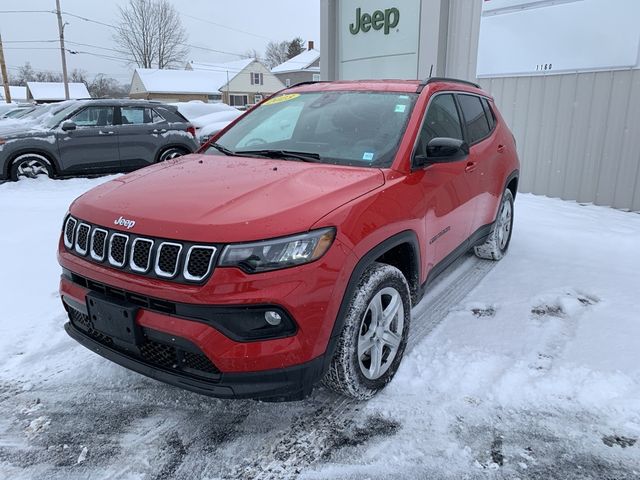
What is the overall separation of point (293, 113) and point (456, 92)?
137 cm

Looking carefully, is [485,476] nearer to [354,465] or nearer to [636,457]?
[354,465]

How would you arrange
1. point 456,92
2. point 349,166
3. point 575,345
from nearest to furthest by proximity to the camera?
point 349,166 → point 575,345 → point 456,92

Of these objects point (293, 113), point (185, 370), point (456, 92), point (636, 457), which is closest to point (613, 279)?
point (456, 92)

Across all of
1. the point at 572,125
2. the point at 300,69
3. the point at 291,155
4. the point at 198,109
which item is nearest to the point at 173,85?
the point at 300,69

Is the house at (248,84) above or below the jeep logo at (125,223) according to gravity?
above

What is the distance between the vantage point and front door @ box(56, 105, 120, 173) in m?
9.15

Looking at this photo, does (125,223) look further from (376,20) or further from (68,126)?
(376,20)

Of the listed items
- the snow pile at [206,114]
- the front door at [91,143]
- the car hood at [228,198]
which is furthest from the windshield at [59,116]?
the car hood at [228,198]

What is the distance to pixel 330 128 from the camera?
3424 mm

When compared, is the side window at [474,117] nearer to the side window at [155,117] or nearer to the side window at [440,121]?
the side window at [440,121]

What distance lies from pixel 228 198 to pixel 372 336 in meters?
1.06

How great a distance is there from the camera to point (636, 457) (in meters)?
2.35

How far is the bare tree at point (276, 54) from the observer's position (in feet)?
294

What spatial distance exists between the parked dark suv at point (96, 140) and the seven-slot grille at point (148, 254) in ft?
A: 24.6
